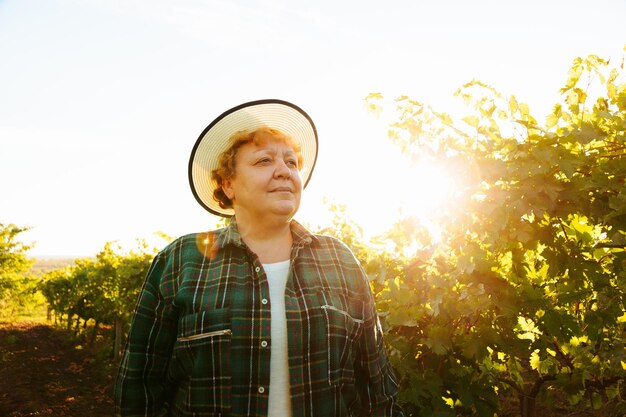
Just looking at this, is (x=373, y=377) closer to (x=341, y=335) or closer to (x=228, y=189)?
(x=341, y=335)

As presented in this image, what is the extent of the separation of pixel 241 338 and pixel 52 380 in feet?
36.6

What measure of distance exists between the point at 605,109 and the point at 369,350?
182 cm

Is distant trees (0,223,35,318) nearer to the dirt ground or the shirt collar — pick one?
the dirt ground

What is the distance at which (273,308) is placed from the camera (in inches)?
68.0

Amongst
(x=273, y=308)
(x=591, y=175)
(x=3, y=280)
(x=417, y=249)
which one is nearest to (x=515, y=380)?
(x=417, y=249)

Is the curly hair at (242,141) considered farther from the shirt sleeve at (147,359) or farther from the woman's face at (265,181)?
the shirt sleeve at (147,359)

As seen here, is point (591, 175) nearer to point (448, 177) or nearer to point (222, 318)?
point (448, 177)

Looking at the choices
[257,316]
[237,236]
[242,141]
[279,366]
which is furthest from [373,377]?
[242,141]

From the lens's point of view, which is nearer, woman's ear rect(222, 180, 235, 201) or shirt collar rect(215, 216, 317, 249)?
shirt collar rect(215, 216, 317, 249)

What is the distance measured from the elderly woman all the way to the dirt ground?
24.6ft

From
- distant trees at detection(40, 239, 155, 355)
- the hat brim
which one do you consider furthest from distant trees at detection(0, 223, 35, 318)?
the hat brim

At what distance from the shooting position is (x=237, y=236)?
6.32 ft

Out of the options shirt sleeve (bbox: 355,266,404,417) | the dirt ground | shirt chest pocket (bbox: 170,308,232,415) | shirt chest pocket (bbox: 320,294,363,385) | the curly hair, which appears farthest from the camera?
the dirt ground

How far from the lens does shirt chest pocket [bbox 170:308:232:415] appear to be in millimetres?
1628
